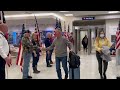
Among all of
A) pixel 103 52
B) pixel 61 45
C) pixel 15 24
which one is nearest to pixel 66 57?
pixel 61 45

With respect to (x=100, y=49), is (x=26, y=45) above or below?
above

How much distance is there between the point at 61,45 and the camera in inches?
271

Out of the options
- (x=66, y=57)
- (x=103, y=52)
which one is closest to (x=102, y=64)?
(x=103, y=52)

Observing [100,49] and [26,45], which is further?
[26,45]
